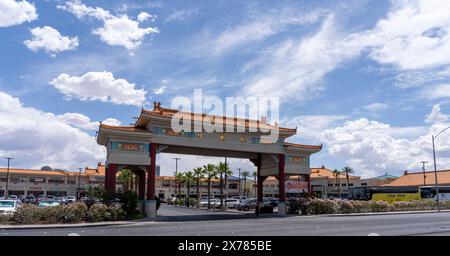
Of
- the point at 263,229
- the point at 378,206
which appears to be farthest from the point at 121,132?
the point at 378,206

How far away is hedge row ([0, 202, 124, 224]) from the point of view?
28688 millimetres

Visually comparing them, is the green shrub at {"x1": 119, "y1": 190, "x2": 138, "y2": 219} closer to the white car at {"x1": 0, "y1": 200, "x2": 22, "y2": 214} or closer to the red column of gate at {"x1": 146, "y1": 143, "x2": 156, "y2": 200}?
the red column of gate at {"x1": 146, "y1": 143, "x2": 156, "y2": 200}

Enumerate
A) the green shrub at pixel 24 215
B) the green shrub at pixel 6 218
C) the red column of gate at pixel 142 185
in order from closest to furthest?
1. the green shrub at pixel 6 218
2. the green shrub at pixel 24 215
3. the red column of gate at pixel 142 185

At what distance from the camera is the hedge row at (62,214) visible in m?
28.7

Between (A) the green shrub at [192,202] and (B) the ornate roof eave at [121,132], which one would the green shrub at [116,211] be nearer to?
(B) the ornate roof eave at [121,132]

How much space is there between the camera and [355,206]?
1823 inches

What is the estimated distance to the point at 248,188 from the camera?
125 m

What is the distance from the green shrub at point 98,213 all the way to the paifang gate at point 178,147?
7.92 ft

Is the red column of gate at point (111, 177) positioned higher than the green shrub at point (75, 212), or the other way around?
the red column of gate at point (111, 177)

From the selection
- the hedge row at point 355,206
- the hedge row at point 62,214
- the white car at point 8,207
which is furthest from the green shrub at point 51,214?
the hedge row at point 355,206

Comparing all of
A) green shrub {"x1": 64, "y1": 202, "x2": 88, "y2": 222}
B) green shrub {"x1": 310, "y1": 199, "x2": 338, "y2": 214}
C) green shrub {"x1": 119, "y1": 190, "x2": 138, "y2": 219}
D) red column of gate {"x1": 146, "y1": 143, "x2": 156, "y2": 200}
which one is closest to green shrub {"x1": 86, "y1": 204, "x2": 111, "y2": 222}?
green shrub {"x1": 64, "y1": 202, "x2": 88, "y2": 222}
